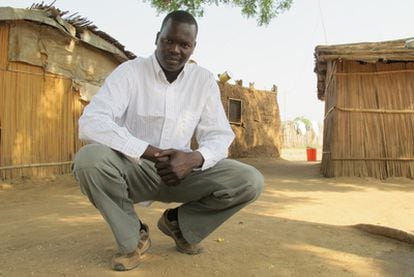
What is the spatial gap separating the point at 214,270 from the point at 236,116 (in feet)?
35.1

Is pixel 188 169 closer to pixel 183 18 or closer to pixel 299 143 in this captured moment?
pixel 183 18

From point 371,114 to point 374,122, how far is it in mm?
148

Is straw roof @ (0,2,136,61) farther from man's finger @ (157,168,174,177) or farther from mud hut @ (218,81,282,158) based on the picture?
man's finger @ (157,168,174,177)

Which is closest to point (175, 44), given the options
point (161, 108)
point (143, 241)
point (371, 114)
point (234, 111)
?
point (161, 108)

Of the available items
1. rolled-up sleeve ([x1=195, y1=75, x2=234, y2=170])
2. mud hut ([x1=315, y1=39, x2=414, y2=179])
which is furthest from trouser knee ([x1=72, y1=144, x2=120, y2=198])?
mud hut ([x1=315, y1=39, x2=414, y2=179])

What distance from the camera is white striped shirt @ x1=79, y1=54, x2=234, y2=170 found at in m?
2.30

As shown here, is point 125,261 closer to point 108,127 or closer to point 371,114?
point 108,127

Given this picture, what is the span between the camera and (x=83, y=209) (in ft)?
14.6

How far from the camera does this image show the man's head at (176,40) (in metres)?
2.39

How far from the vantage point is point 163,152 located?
2168mm

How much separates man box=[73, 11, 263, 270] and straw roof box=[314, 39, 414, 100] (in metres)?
5.32

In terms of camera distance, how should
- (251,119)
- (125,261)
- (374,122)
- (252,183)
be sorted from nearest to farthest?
1. (125,261)
2. (252,183)
3. (374,122)
4. (251,119)

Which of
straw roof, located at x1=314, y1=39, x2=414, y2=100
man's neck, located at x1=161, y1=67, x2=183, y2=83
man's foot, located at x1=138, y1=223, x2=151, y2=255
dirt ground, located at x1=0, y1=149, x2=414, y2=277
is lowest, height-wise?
dirt ground, located at x1=0, y1=149, x2=414, y2=277

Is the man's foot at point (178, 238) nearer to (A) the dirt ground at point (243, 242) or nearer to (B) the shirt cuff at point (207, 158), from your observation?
(A) the dirt ground at point (243, 242)
